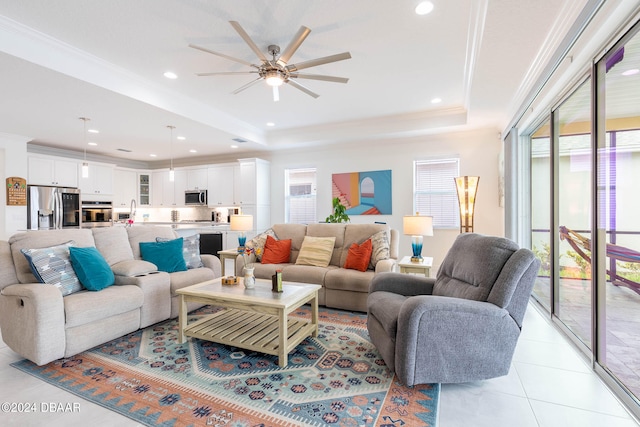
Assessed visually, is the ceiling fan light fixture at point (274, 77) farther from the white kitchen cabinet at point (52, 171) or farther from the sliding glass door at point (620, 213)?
the white kitchen cabinet at point (52, 171)

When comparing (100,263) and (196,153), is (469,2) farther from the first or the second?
(196,153)

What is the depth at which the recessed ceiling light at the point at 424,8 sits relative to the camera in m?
2.32

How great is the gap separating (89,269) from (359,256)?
261cm

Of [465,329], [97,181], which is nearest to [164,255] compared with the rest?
[465,329]

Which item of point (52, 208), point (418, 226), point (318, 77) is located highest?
A: point (318, 77)

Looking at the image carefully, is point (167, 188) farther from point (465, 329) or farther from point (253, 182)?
point (465, 329)

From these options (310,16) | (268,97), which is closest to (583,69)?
(310,16)

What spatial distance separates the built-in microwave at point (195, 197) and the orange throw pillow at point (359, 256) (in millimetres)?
4763

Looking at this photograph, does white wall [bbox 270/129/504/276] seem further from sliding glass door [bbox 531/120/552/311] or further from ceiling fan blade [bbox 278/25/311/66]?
ceiling fan blade [bbox 278/25/311/66]

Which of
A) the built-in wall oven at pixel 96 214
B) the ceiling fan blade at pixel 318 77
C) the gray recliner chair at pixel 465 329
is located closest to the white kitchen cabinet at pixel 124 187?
the built-in wall oven at pixel 96 214

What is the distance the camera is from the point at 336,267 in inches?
147

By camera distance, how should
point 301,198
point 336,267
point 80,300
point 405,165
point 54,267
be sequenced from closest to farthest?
point 80,300 → point 54,267 → point 336,267 → point 405,165 → point 301,198

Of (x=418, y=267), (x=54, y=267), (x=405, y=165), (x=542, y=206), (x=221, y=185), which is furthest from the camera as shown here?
(x=221, y=185)

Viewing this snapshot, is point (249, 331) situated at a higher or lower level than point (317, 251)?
lower
